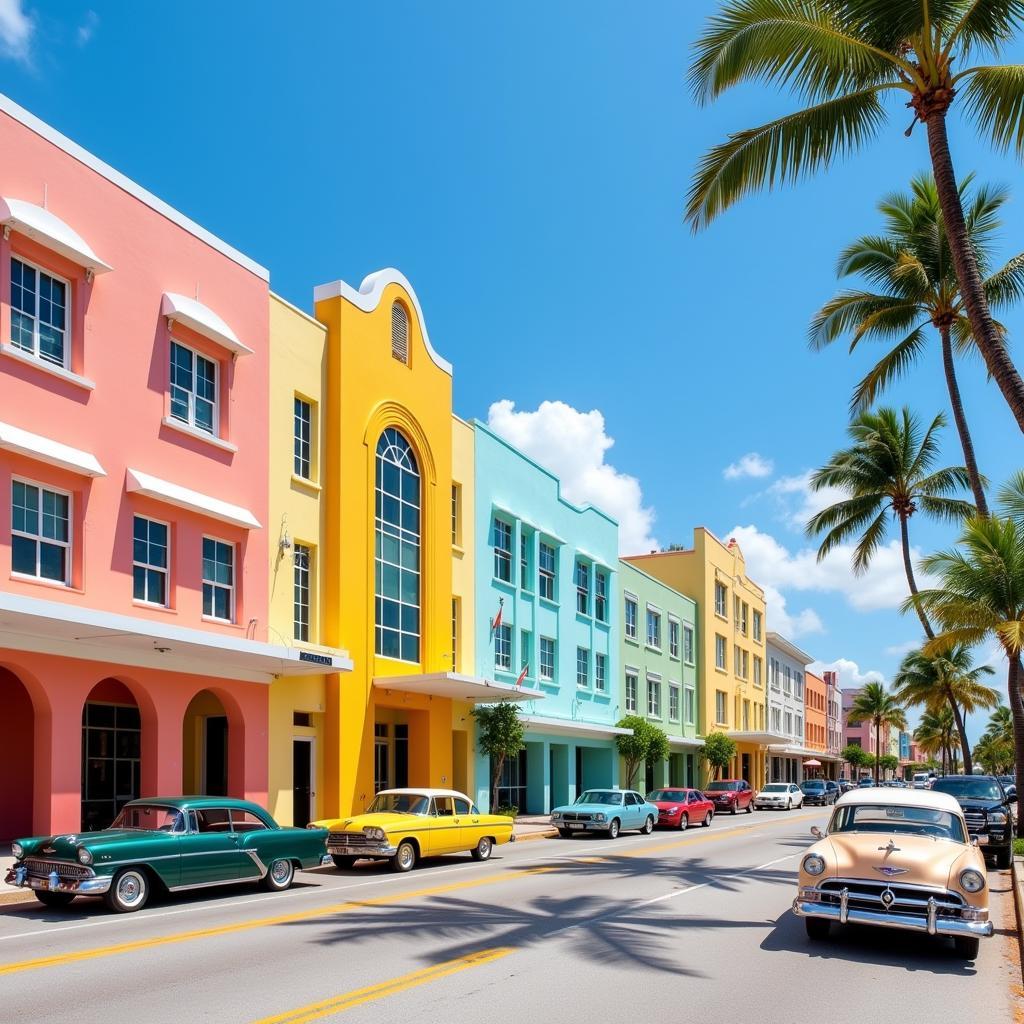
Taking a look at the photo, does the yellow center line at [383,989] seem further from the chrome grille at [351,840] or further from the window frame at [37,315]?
the window frame at [37,315]

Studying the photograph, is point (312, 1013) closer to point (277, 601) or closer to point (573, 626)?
point (277, 601)

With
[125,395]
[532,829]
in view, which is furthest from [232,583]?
[532,829]

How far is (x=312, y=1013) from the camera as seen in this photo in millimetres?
8391

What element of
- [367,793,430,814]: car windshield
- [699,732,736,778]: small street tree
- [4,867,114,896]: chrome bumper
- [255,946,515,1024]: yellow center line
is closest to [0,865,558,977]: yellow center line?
[4,867,114,896]: chrome bumper

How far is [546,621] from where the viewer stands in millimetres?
40250

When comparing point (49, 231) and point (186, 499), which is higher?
point (49, 231)

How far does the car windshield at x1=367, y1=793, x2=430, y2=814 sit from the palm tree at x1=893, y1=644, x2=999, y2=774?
42.3 metres

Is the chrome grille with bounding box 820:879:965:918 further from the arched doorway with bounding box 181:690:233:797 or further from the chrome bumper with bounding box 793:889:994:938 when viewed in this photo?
the arched doorway with bounding box 181:690:233:797

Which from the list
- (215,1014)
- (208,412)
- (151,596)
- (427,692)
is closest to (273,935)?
(215,1014)

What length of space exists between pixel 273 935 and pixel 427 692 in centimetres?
1820

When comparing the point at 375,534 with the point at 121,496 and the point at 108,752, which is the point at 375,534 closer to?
the point at 108,752

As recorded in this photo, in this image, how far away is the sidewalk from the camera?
29828mm

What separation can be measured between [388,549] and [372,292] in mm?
6629

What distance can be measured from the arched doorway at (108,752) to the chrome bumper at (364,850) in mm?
5138
